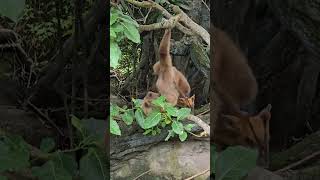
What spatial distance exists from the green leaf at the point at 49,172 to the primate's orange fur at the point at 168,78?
0.38 metres

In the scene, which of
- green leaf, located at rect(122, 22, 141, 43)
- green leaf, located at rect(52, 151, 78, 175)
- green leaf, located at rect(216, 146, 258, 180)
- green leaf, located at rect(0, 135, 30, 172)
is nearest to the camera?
green leaf, located at rect(0, 135, 30, 172)

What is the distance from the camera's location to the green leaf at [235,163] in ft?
3.26

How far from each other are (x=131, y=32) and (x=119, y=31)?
0.04 meters

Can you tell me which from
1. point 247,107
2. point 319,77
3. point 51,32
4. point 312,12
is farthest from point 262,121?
point 51,32

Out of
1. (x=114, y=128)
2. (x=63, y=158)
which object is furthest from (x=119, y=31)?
(x=63, y=158)

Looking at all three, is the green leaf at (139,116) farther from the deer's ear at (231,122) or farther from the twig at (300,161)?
the twig at (300,161)

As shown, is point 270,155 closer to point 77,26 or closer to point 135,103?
point 135,103

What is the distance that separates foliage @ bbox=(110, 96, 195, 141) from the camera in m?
1.14

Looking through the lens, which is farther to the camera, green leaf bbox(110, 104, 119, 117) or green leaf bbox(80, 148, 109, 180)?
green leaf bbox(110, 104, 119, 117)

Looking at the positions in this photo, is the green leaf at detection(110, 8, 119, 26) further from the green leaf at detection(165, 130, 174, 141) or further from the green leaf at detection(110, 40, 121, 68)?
the green leaf at detection(165, 130, 174, 141)

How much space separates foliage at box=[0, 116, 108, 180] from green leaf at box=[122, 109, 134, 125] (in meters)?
0.13

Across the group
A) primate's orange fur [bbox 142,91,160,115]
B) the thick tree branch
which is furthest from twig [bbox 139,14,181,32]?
primate's orange fur [bbox 142,91,160,115]

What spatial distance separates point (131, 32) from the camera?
3.62 feet

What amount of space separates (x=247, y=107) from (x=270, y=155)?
13cm
